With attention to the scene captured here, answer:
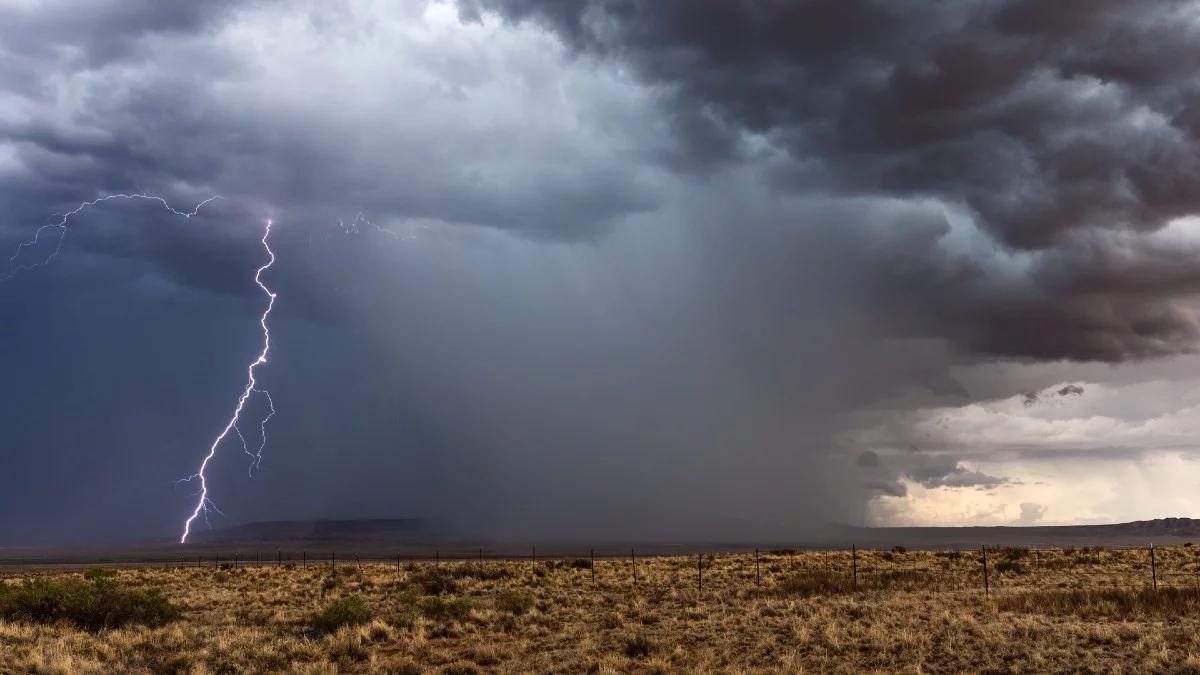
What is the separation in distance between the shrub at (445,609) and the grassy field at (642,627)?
0.10m

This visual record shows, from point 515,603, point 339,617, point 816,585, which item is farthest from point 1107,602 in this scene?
point 339,617

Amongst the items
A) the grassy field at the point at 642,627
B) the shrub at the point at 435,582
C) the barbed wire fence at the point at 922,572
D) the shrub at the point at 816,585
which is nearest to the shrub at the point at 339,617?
the grassy field at the point at 642,627

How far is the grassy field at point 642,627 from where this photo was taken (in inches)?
952

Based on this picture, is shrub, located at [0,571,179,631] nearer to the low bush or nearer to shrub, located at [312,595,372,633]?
shrub, located at [312,595,372,633]

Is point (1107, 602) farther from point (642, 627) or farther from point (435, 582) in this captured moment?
point (435, 582)

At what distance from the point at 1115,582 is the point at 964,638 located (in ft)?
73.5

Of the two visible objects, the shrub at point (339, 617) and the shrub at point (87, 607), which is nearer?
the shrub at point (339, 617)

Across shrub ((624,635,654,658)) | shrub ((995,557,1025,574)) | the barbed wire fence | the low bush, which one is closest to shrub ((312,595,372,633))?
shrub ((624,635,654,658))

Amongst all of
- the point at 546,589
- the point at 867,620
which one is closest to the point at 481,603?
the point at 546,589

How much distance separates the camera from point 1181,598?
32.8m

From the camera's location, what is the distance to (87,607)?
3291 centimetres

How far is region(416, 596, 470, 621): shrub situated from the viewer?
3419 cm

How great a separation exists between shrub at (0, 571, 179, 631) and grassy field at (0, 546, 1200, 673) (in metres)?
0.07

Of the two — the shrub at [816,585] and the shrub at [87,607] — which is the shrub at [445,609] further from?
the shrub at [816,585]
